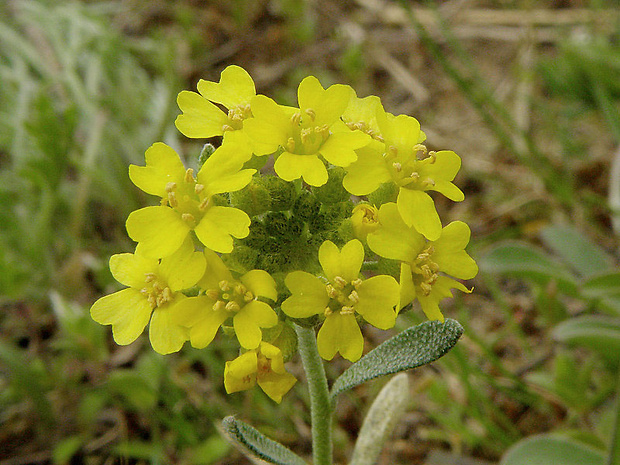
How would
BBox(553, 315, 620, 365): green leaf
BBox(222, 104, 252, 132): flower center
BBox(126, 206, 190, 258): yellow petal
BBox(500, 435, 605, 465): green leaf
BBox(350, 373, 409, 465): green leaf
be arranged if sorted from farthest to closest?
BBox(553, 315, 620, 365): green leaf → BBox(500, 435, 605, 465): green leaf → BBox(350, 373, 409, 465): green leaf → BBox(222, 104, 252, 132): flower center → BBox(126, 206, 190, 258): yellow petal

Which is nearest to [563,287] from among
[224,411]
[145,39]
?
[224,411]

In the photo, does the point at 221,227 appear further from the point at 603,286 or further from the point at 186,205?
the point at 603,286

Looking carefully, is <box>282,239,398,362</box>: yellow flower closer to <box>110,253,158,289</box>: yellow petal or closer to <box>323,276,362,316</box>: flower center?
<box>323,276,362,316</box>: flower center

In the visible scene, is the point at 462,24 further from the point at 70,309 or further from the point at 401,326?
the point at 70,309

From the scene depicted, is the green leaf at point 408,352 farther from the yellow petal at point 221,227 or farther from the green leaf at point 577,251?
the green leaf at point 577,251

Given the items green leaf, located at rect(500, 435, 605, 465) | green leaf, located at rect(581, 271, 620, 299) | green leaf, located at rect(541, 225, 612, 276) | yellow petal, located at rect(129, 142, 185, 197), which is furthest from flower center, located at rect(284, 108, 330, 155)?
green leaf, located at rect(541, 225, 612, 276)

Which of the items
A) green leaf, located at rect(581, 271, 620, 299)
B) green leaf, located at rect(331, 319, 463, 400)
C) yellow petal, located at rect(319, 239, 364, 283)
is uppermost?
yellow petal, located at rect(319, 239, 364, 283)

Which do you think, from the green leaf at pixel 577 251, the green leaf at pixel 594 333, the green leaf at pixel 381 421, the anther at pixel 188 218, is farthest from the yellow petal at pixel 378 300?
the green leaf at pixel 577 251
